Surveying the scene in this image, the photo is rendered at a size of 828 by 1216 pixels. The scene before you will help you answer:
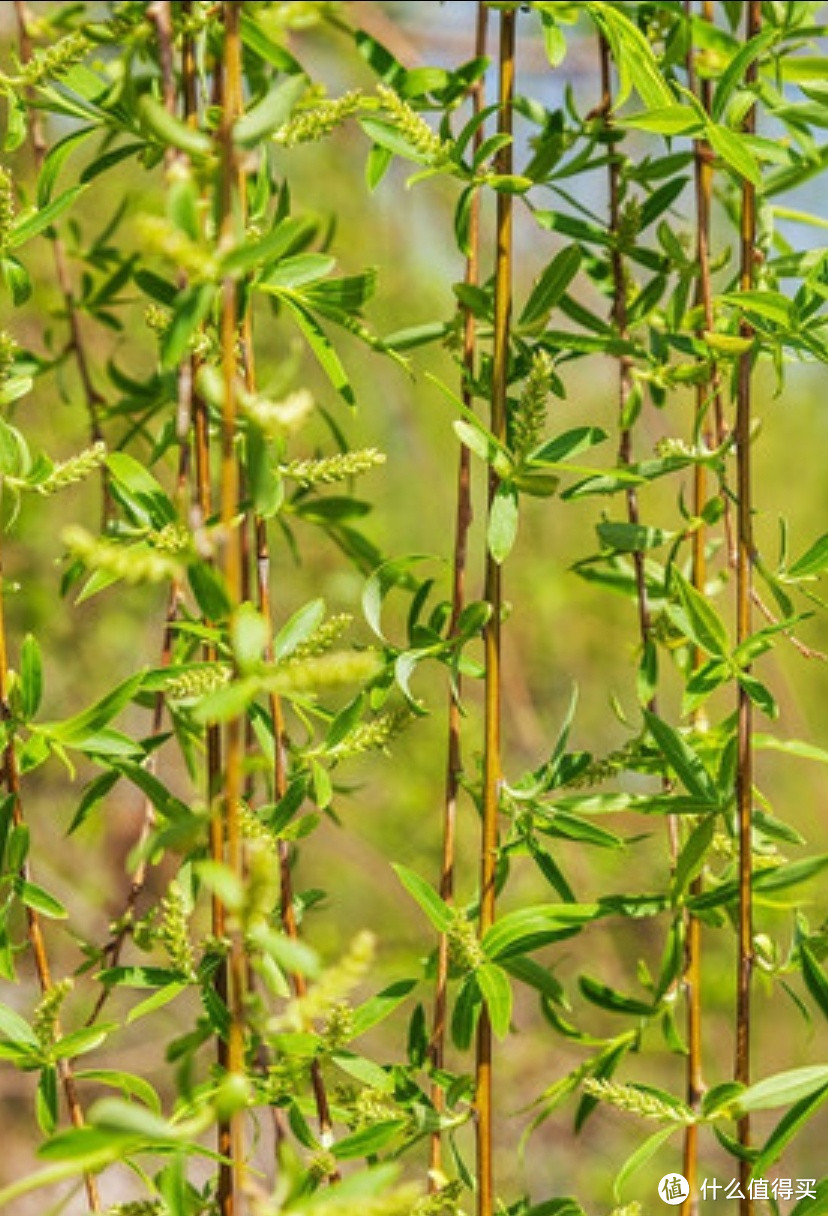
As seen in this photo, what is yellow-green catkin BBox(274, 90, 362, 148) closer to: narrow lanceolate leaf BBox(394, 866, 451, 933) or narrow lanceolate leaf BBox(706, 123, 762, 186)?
narrow lanceolate leaf BBox(706, 123, 762, 186)

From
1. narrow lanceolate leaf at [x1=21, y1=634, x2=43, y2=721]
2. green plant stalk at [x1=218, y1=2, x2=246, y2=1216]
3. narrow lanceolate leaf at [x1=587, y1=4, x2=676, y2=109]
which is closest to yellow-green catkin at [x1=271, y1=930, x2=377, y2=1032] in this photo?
green plant stalk at [x1=218, y1=2, x2=246, y2=1216]

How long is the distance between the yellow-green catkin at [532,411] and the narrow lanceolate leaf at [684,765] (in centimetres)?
12

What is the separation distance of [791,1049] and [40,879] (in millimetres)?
925

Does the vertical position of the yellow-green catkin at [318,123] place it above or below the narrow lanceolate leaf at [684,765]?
above

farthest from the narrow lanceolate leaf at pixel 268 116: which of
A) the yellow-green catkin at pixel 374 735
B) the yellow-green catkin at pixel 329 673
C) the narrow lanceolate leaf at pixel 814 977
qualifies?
the narrow lanceolate leaf at pixel 814 977

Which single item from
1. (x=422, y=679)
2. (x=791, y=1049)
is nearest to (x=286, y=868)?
(x=422, y=679)

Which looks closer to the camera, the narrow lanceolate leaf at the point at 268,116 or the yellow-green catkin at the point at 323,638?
the narrow lanceolate leaf at the point at 268,116

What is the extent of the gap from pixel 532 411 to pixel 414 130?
105mm

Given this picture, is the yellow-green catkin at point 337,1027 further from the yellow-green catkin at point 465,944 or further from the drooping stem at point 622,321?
the drooping stem at point 622,321

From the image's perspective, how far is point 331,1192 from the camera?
43 centimetres

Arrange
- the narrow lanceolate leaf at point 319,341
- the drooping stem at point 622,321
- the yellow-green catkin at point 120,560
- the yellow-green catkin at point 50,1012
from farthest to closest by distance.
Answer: the drooping stem at point 622,321, the narrow lanceolate leaf at point 319,341, the yellow-green catkin at point 50,1012, the yellow-green catkin at point 120,560

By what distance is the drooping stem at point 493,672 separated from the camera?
0.57 meters

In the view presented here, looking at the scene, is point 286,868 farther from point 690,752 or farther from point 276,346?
point 276,346

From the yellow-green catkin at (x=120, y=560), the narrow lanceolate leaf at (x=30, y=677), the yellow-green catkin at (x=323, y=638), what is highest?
the yellow-green catkin at (x=120, y=560)
